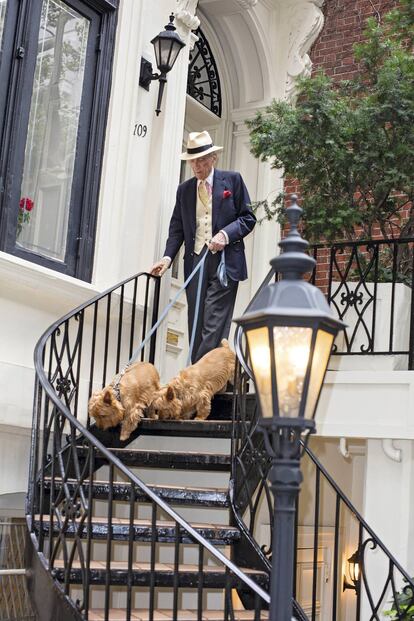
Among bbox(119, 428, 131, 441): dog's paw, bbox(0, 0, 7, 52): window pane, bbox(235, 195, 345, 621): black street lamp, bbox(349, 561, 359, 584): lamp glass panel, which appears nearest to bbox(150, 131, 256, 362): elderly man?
bbox(119, 428, 131, 441): dog's paw

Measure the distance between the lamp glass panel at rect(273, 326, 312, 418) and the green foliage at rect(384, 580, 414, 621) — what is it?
2738mm

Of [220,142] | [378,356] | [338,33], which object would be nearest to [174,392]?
[378,356]

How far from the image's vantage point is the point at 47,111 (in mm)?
7180

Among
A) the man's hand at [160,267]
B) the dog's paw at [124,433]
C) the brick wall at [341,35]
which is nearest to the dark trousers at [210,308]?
the man's hand at [160,267]

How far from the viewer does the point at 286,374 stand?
3.44 m

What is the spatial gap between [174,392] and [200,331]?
915 mm

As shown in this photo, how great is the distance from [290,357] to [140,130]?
4708 millimetres

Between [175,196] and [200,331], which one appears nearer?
[200,331]

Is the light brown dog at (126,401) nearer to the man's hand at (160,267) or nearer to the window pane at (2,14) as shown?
the man's hand at (160,267)

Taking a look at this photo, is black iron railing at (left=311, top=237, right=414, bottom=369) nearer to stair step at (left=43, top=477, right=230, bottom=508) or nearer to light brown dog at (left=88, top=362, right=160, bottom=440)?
light brown dog at (left=88, top=362, right=160, bottom=440)

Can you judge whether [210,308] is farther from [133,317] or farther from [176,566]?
[176,566]

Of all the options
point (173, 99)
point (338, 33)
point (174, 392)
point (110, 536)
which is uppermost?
point (338, 33)

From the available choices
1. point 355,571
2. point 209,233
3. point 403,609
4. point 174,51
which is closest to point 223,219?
point 209,233

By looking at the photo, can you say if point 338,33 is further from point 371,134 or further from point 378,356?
point 378,356
